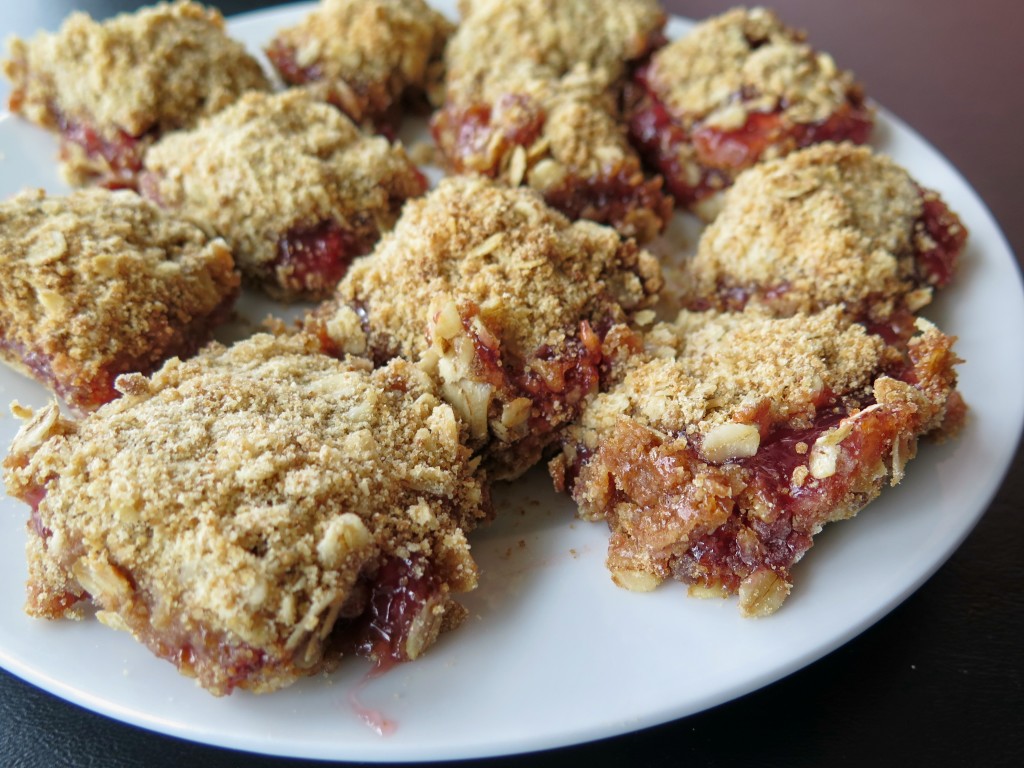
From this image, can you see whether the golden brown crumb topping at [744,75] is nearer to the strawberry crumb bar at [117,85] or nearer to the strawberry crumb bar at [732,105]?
the strawberry crumb bar at [732,105]

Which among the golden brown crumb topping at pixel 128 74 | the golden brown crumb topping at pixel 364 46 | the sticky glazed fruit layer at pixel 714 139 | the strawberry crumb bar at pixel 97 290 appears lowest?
the strawberry crumb bar at pixel 97 290

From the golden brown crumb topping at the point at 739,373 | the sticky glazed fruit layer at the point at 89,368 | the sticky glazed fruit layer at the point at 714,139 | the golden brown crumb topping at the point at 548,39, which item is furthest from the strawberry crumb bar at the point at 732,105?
the sticky glazed fruit layer at the point at 89,368

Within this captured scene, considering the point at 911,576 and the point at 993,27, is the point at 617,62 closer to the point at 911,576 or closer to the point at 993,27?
A: the point at 911,576

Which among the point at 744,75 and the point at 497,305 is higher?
the point at 744,75

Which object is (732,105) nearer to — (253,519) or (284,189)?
(284,189)

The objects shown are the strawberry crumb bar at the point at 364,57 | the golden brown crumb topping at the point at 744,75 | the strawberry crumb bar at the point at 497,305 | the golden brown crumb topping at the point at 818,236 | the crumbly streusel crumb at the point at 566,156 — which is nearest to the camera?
the strawberry crumb bar at the point at 497,305

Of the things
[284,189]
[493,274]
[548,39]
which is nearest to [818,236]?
[493,274]

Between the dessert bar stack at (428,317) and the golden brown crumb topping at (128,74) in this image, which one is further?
the golden brown crumb topping at (128,74)
